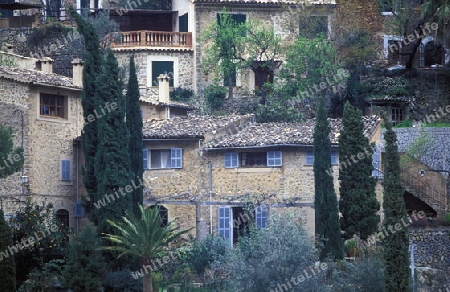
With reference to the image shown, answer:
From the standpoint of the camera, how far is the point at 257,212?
44031mm

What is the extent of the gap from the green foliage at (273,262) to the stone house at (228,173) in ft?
24.5

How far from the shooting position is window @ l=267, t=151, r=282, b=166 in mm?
44250

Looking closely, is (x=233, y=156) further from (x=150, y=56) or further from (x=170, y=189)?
(x=150, y=56)

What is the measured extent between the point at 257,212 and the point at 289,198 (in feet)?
4.15

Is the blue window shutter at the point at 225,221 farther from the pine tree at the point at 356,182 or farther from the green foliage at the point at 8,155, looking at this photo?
the green foliage at the point at 8,155

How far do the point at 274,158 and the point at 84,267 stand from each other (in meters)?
9.50

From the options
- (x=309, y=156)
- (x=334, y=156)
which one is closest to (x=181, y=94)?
(x=309, y=156)

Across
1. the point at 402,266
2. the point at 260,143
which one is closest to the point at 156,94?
the point at 260,143

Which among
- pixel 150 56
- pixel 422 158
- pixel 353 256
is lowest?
pixel 353 256

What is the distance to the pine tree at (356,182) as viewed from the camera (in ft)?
136

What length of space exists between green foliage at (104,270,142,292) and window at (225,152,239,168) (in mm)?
7786

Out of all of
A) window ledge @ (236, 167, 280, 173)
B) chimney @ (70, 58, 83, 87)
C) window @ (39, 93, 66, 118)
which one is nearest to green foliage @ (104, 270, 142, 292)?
window ledge @ (236, 167, 280, 173)

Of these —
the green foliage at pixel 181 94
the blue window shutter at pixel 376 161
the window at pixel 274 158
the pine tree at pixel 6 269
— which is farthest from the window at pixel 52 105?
the blue window shutter at pixel 376 161

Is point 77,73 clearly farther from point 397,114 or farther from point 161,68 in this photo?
point 397,114
